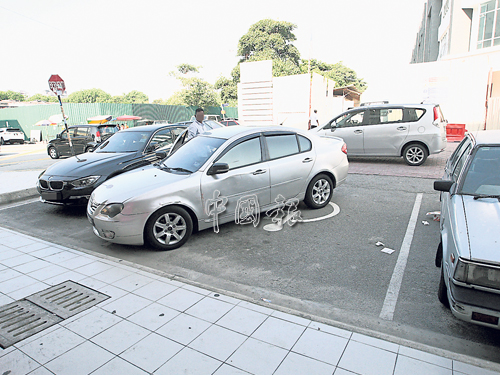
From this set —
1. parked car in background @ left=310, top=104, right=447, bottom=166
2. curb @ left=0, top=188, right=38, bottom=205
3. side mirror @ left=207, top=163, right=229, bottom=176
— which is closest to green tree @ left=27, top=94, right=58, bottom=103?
curb @ left=0, top=188, right=38, bottom=205

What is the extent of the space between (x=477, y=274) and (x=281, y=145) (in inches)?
147

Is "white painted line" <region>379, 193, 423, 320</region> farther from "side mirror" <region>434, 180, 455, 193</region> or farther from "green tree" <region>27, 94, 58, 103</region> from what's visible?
"green tree" <region>27, 94, 58, 103</region>

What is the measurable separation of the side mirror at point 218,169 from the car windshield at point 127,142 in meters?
3.15

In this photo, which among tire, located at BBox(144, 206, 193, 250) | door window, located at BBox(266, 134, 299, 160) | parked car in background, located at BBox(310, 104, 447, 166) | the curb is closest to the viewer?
tire, located at BBox(144, 206, 193, 250)

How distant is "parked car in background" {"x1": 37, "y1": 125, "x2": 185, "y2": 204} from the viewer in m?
6.45

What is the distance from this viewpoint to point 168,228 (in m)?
4.84

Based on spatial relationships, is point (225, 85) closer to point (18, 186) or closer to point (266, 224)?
point (18, 186)

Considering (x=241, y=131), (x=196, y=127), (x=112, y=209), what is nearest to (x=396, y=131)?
(x=196, y=127)

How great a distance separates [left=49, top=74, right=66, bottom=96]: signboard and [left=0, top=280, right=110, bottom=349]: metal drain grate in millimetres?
8599

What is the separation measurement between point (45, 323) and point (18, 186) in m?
7.08

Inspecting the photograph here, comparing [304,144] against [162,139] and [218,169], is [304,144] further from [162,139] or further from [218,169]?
[162,139]

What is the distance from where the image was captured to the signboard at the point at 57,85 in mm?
10570

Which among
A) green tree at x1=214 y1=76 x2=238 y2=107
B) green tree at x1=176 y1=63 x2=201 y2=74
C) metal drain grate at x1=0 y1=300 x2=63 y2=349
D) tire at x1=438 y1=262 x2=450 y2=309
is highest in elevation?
green tree at x1=176 y1=63 x2=201 y2=74
